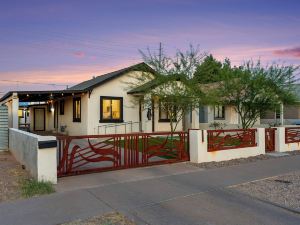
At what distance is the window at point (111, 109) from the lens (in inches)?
783

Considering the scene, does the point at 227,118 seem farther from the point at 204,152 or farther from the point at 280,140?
the point at 204,152

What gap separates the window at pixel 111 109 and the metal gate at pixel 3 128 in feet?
21.6

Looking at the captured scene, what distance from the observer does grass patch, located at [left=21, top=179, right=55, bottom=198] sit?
659 cm

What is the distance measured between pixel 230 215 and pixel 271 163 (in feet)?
19.5

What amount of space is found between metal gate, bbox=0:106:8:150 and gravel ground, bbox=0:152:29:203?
2457 millimetres

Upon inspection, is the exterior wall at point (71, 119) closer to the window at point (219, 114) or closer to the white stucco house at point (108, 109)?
the white stucco house at point (108, 109)

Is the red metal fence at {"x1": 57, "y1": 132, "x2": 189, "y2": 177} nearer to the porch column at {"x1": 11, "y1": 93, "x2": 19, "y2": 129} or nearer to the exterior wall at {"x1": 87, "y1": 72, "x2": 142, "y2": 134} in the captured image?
the porch column at {"x1": 11, "y1": 93, "x2": 19, "y2": 129}

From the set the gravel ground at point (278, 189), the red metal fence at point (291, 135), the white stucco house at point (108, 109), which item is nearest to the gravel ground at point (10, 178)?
the gravel ground at point (278, 189)

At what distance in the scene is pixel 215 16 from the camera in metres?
14.6

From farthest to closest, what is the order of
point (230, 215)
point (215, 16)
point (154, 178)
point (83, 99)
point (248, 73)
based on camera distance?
point (83, 99) < point (248, 73) < point (215, 16) < point (154, 178) < point (230, 215)

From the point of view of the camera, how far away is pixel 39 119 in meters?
29.1

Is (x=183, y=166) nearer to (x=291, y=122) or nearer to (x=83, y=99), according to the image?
(x=83, y=99)

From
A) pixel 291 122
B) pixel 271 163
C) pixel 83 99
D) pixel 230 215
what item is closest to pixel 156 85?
pixel 83 99

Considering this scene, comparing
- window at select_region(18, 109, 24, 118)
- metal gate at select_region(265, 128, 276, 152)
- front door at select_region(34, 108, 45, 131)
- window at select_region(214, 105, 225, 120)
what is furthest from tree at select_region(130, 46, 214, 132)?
window at select_region(18, 109, 24, 118)
